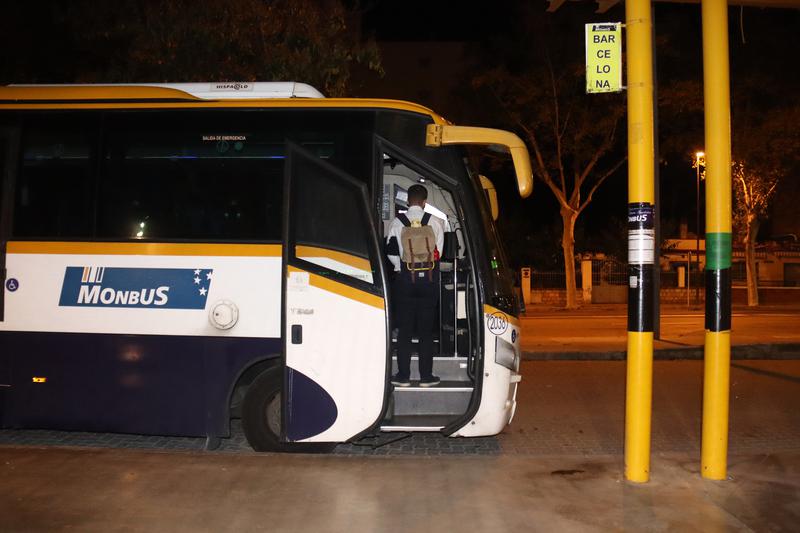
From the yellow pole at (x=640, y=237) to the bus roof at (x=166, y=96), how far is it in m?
1.84

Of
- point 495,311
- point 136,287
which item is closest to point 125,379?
point 136,287

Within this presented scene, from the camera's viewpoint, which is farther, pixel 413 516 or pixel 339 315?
pixel 339 315

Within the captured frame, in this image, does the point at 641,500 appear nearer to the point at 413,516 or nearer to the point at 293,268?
the point at 413,516

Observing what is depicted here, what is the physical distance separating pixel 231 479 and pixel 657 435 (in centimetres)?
460

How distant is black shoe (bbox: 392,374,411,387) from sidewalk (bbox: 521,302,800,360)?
708cm

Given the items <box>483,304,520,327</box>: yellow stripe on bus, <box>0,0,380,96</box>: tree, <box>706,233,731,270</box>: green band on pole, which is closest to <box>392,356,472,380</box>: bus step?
<box>483,304,520,327</box>: yellow stripe on bus

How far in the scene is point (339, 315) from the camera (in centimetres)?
668

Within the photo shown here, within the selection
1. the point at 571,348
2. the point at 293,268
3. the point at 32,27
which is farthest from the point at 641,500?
the point at 32,27

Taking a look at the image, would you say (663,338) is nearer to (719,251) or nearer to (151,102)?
(719,251)

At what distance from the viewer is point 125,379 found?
7125 mm

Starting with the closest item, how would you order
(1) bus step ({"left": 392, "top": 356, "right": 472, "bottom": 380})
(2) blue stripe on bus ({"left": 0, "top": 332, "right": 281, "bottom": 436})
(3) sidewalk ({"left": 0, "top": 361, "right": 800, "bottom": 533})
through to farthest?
(3) sidewalk ({"left": 0, "top": 361, "right": 800, "bottom": 533}) < (2) blue stripe on bus ({"left": 0, "top": 332, "right": 281, "bottom": 436}) < (1) bus step ({"left": 392, "top": 356, "right": 472, "bottom": 380})

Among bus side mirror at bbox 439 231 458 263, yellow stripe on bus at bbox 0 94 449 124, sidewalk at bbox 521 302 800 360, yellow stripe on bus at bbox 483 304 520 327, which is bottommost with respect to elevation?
sidewalk at bbox 521 302 800 360

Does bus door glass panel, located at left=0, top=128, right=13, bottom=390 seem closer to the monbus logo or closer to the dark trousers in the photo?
the monbus logo

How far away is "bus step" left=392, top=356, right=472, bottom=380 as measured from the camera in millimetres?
7406
